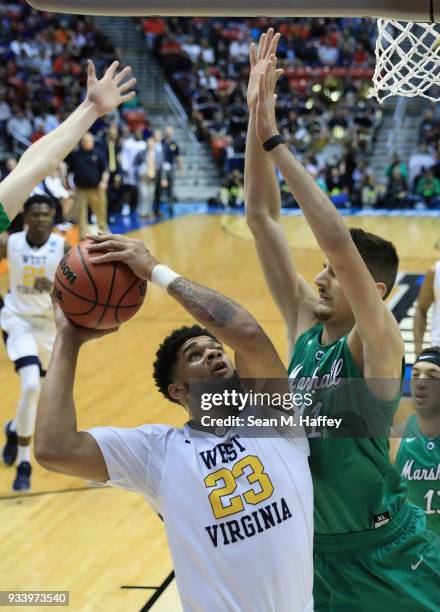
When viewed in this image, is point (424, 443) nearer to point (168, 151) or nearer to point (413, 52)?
point (413, 52)

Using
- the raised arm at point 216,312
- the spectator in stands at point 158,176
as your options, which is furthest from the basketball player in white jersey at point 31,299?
the spectator in stands at point 158,176

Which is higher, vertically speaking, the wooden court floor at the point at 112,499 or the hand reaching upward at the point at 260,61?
the hand reaching upward at the point at 260,61

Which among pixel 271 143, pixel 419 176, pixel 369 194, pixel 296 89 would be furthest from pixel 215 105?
pixel 271 143

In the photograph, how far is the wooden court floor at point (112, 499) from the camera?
5.22 metres

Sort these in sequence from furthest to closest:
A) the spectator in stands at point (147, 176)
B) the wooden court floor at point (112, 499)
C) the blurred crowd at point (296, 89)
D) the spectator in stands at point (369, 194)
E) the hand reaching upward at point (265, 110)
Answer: the blurred crowd at point (296, 89), the spectator in stands at point (369, 194), the spectator in stands at point (147, 176), the wooden court floor at point (112, 499), the hand reaching upward at point (265, 110)

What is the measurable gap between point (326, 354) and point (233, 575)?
35.3 inches

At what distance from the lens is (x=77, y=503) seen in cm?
623

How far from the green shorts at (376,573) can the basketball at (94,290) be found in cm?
113

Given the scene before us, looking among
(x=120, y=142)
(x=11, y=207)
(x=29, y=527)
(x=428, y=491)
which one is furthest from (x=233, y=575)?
(x=120, y=142)

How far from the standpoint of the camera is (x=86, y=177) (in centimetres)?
→ 1516

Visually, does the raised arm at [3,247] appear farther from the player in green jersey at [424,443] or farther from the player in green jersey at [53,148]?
the player in green jersey at [424,443]

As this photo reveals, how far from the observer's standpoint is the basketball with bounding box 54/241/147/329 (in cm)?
277

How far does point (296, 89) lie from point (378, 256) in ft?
70.1

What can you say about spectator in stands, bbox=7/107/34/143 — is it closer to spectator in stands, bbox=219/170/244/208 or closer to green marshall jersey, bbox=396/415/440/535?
spectator in stands, bbox=219/170/244/208
